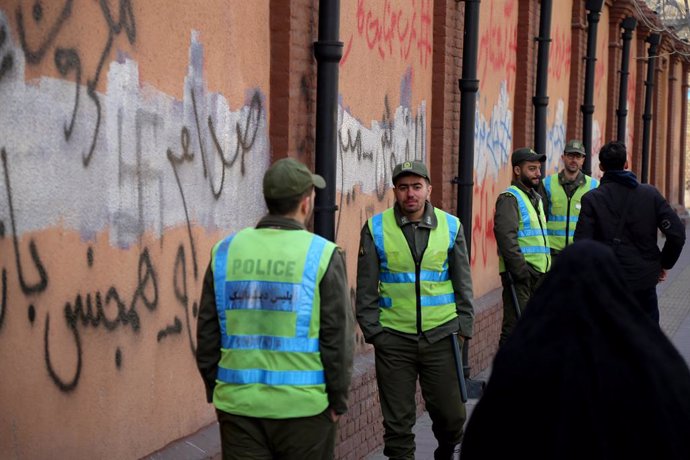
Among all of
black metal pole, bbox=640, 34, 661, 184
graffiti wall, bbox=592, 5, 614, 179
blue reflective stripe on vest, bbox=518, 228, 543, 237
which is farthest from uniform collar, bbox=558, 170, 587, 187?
black metal pole, bbox=640, 34, 661, 184

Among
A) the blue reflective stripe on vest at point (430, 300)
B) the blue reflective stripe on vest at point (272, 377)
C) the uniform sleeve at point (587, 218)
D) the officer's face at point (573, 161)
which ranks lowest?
the blue reflective stripe on vest at point (272, 377)

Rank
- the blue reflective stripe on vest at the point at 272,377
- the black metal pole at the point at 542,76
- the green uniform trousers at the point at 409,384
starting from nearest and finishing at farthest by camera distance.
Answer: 1. the blue reflective stripe on vest at the point at 272,377
2. the green uniform trousers at the point at 409,384
3. the black metal pole at the point at 542,76

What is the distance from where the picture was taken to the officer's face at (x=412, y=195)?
7379 mm

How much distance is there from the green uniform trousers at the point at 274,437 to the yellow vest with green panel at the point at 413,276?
84.4 inches

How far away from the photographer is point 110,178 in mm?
6102

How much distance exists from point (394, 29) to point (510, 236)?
5.91 ft

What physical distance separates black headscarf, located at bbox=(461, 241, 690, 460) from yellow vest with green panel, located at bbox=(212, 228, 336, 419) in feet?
5.70

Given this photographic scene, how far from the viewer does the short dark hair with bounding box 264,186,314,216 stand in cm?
533

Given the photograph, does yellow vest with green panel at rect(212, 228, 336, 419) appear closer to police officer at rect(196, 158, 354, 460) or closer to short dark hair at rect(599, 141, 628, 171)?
police officer at rect(196, 158, 354, 460)

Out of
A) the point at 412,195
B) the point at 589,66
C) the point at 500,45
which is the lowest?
the point at 412,195

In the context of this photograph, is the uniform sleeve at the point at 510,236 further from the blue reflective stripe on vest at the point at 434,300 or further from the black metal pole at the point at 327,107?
the blue reflective stripe on vest at the point at 434,300

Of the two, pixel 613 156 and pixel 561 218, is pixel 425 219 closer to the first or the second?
pixel 613 156

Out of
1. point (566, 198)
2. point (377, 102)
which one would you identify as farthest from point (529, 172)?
point (566, 198)

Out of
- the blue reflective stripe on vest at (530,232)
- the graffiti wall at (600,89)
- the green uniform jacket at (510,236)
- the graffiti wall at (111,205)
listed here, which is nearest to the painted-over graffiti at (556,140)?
the graffiti wall at (600,89)
